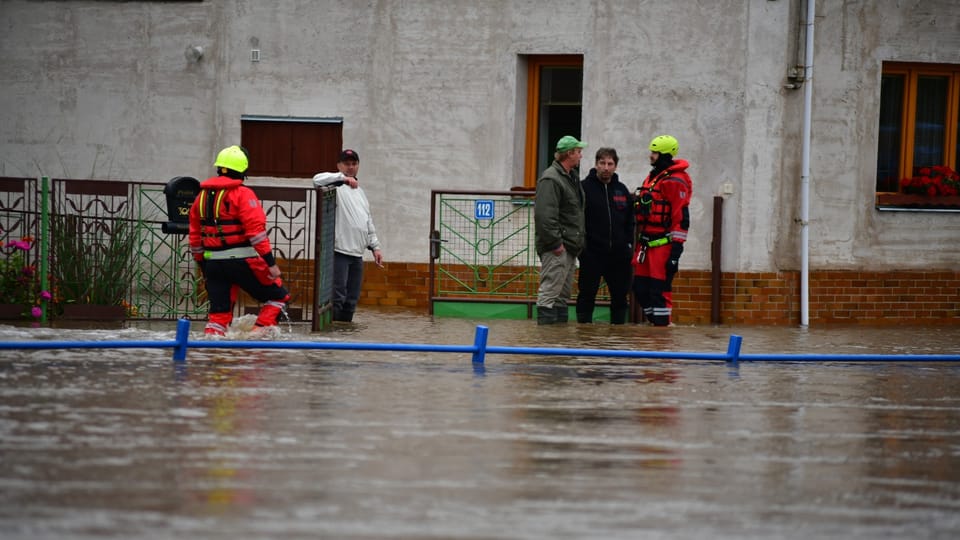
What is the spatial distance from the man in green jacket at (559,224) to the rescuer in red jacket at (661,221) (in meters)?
0.67

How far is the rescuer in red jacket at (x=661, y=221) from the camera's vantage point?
14969 millimetres

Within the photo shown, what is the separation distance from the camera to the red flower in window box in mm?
18641

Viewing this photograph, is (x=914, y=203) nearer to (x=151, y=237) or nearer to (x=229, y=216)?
(x=151, y=237)

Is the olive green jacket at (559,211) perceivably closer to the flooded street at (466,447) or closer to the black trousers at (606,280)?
the black trousers at (606,280)

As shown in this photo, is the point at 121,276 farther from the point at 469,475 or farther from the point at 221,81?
the point at 469,475

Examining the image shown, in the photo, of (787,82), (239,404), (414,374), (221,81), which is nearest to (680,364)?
(414,374)

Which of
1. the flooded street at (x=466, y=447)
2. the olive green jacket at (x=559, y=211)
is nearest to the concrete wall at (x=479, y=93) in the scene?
the olive green jacket at (x=559, y=211)

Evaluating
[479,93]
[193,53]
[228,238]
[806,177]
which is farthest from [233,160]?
[806,177]

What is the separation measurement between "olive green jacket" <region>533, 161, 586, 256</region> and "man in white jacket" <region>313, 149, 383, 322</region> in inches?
64.9

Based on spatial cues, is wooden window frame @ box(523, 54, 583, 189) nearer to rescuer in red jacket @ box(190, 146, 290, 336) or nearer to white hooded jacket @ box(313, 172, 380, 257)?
white hooded jacket @ box(313, 172, 380, 257)

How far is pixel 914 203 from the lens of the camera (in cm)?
1867

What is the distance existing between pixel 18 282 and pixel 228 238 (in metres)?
3.18

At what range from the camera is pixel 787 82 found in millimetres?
17984

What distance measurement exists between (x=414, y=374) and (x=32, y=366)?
2719 millimetres
